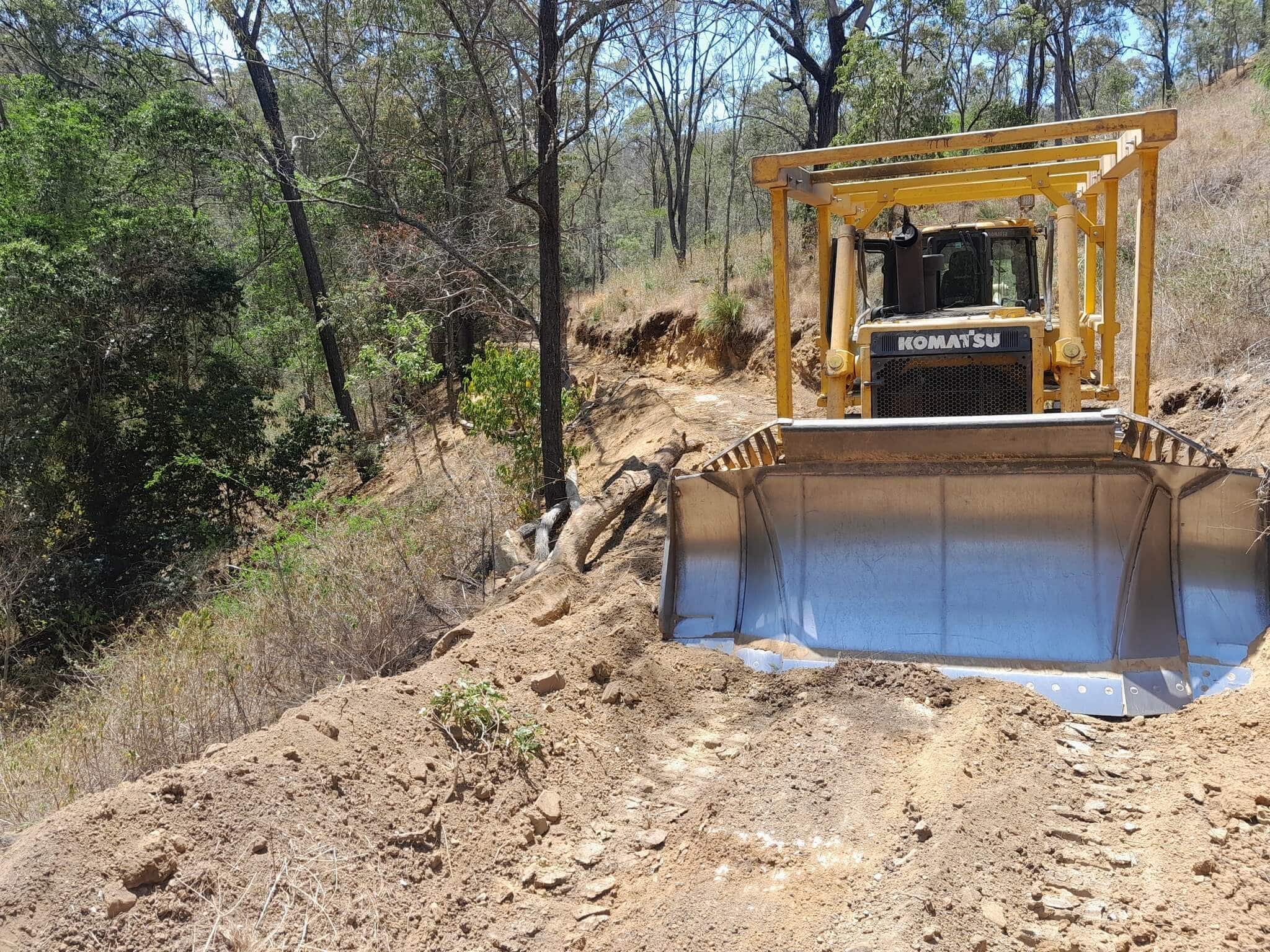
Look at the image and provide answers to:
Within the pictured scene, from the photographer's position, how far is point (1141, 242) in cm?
528

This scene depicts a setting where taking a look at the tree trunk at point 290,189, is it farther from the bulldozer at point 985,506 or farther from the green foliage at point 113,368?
the bulldozer at point 985,506

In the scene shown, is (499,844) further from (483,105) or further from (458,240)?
(483,105)

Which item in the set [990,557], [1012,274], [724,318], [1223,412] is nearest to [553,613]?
[990,557]

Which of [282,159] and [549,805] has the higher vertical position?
[282,159]

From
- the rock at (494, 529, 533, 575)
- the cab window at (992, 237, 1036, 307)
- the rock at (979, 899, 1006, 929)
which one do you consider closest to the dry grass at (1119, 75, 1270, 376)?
the cab window at (992, 237, 1036, 307)

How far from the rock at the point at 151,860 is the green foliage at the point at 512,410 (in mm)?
6712

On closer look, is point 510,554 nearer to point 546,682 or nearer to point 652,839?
point 546,682

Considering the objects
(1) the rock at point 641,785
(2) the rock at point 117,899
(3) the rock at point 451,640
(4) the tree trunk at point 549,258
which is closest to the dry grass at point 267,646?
(3) the rock at point 451,640

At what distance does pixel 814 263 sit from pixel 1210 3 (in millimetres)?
27978

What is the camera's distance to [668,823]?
3.88 metres

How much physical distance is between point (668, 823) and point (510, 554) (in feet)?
15.1

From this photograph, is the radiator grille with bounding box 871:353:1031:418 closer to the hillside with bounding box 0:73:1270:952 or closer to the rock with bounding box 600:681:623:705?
the hillside with bounding box 0:73:1270:952

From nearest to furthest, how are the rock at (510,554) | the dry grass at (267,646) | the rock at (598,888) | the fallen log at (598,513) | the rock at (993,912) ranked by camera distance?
the rock at (993,912)
the rock at (598,888)
the dry grass at (267,646)
the fallen log at (598,513)
the rock at (510,554)

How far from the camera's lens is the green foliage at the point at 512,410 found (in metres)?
9.91
